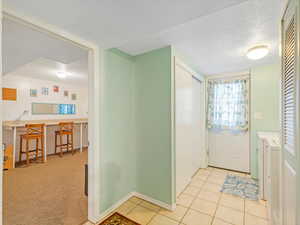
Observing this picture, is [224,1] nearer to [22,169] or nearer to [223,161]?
[223,161]

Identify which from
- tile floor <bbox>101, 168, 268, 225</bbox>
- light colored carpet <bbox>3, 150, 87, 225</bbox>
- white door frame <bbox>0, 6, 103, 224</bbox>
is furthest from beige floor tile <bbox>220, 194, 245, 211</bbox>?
light colored carpet <bbox>3, 150, 87, 225</bbox>

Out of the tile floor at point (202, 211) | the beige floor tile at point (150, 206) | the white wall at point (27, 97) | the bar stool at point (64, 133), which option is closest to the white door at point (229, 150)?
the tile floor at point (202, 211)

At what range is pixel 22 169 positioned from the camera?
3070 mm

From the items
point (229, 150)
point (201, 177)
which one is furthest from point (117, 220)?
point (229, 150)

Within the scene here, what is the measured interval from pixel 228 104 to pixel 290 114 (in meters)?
2.28

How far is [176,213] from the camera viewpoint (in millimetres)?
1756

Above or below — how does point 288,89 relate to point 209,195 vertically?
above

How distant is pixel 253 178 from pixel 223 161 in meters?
0.60

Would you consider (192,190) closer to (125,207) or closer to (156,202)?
(156,202)

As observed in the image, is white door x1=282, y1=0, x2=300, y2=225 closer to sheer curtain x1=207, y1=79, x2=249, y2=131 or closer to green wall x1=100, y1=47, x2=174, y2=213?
green wall x1=100, y1=47, x2=174, y2=213

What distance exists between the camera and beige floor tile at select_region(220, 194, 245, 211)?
1.87m

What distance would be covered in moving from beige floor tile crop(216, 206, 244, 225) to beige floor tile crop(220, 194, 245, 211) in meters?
0.09

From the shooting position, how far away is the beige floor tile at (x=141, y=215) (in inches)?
64.9

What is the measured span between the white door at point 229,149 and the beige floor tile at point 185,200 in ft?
4.82
